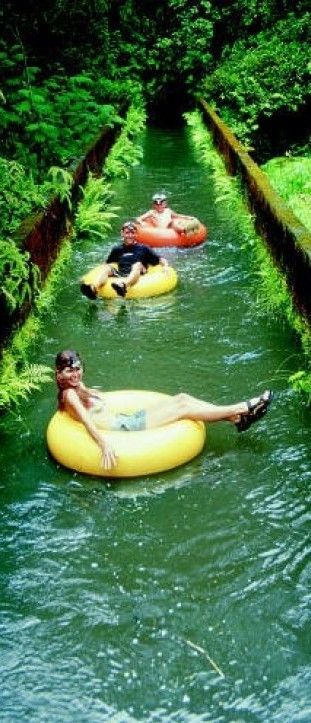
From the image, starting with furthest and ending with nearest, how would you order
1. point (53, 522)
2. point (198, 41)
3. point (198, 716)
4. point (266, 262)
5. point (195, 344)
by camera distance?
1. point (198, 41)
2. point (266, 262)
3. point (195, 344)
4. point (53, 522)
5. point (198, 716)

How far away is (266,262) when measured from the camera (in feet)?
34.7

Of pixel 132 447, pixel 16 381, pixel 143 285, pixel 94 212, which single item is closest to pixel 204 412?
pixel 132 447

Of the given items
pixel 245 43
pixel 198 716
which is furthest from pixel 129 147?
pixel 198 716

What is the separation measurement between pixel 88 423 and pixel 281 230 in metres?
4.72

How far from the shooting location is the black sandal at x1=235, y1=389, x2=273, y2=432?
615 centimetres

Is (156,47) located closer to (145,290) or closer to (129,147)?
(129,147)

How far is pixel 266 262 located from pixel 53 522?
606 centimetres

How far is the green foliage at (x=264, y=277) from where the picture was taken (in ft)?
25.8

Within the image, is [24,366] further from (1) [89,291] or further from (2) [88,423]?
(2) [88,423]

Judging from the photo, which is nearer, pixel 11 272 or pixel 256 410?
pixel 256 410

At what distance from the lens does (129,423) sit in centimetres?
611

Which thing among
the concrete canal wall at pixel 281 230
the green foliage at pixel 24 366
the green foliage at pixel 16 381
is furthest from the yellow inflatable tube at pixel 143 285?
the green foliage at pixel 16 381

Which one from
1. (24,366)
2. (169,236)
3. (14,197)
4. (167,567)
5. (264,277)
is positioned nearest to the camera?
(167,567)

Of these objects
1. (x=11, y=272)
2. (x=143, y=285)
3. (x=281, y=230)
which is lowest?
(x=143, y=285)
